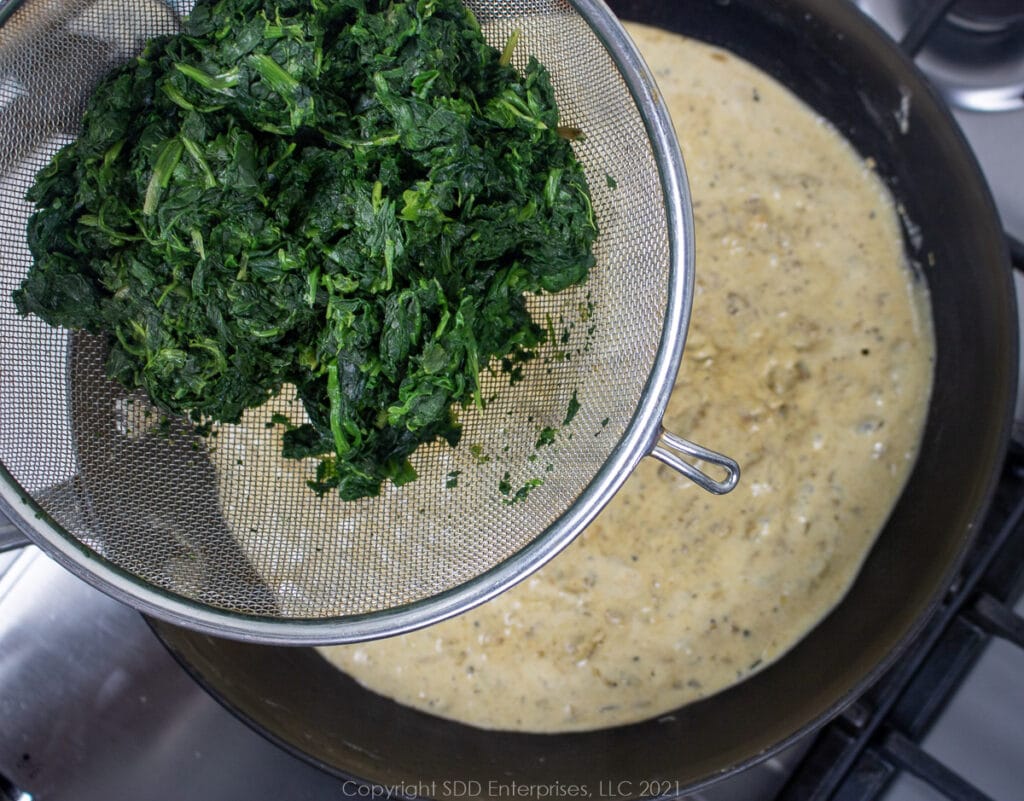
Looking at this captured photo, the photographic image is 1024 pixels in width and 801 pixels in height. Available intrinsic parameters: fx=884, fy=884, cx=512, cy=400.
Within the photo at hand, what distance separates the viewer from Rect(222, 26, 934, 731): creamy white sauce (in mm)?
2539

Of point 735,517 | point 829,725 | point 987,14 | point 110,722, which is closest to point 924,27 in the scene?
point 987,14

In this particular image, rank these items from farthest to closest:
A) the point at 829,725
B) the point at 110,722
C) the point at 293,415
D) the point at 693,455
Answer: the point at 110,722
the point at 829,725
the point at 293,415
the point at 693,455

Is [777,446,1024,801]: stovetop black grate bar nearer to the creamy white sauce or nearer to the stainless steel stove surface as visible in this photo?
the stainless steel stove surface

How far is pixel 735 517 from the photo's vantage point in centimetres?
254

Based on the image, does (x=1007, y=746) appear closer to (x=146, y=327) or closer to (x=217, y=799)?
(x=217, y=799)

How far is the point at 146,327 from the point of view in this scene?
6.45ft

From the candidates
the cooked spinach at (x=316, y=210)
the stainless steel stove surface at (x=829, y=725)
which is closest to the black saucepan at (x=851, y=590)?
the stainless steel stove surface at (x=829, y=725)

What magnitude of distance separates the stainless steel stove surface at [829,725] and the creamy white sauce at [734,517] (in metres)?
0.31

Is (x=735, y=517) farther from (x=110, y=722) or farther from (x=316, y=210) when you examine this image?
(x=110, y=722)

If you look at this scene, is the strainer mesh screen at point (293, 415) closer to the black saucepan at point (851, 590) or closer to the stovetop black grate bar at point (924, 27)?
the black saucepan at point (851, 590)

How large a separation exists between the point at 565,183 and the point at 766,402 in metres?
0.96

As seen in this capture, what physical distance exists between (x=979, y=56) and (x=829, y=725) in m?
2.06

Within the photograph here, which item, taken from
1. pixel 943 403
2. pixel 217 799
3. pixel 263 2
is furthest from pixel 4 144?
pixel 943 403

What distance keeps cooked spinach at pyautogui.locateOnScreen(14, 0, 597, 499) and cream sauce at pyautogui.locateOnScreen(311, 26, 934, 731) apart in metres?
0.75
